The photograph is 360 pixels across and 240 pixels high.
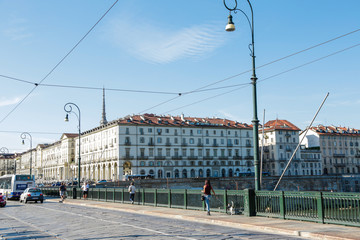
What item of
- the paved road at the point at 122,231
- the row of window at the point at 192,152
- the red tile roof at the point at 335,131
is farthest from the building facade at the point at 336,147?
the paved road at the point at 122,231

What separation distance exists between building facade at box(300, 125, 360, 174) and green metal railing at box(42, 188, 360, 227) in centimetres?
10773

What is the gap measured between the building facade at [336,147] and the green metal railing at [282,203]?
353 ft

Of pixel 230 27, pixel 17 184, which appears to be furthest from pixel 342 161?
pixel 230 27

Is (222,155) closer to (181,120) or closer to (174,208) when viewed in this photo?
(181,120)

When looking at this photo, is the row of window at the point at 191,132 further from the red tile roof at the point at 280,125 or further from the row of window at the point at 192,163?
the red tile roof at the point at 280,125

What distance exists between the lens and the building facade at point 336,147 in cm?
12312

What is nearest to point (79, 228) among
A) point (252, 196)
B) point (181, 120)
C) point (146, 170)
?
point (252, 196)

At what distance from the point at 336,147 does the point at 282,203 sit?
119m

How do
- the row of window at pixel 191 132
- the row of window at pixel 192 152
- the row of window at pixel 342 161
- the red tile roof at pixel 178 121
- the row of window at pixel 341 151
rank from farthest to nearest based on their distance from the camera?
the row of window at pixel 342 161
the row of window at pixel 341 151
the red tile roof at pixel 178 121
the row of window at pixel 191 132
the row of window at pixel 192 152

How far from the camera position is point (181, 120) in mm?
107938

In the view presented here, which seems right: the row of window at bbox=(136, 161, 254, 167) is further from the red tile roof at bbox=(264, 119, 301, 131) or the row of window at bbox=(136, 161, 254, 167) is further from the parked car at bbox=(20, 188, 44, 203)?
the parked car at bbox=(20, 188, 44, 203)

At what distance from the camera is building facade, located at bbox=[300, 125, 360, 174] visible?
123125mm

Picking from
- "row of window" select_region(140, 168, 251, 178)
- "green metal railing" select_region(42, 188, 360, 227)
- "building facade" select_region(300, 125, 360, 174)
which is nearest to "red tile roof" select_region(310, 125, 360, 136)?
"building facade" select_region(300, 125, 360, 174)

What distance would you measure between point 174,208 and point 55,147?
131676 millimetres
